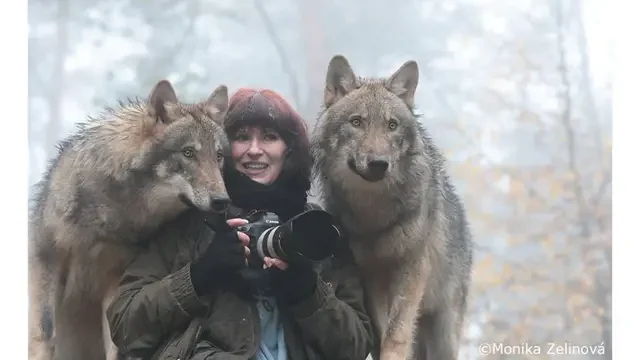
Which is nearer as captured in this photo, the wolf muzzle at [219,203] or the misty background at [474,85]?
the wolf muzzle at [219,203]

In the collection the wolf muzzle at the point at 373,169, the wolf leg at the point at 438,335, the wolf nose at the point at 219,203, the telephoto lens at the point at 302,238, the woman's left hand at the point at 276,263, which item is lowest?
the wolf leg at the point at 438,335

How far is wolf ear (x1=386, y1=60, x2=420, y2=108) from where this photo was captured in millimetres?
2869

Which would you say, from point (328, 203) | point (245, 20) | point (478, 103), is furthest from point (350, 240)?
point (245, 20)

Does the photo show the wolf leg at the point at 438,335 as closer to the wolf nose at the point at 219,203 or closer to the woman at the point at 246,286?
the woman at the point at 246,286

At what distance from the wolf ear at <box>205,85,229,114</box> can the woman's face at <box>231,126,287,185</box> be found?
144 millimetres

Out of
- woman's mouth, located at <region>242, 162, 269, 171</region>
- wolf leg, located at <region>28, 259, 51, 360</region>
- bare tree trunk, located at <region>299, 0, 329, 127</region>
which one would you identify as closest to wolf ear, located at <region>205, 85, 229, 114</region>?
woman's mouth, located at <region>242, 162, 269, 171</region>

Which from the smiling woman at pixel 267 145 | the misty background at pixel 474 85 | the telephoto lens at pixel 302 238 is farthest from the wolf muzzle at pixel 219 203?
the misty background at pixel 474 85

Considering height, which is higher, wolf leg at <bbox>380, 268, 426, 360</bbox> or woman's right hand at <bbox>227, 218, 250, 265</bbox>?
woman's right hand at <bbox>227, 218, 250, 265</bbox>

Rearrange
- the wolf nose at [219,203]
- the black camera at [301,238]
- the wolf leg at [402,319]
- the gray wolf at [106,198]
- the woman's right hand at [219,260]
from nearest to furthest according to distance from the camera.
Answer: the black camera at [301,238] < the woman's right hand at [219,260] < the wolf nose at [219,203] < the gray wolf at [106,198] < the wolf leg at [402,319]

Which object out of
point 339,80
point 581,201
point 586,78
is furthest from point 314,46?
point 581,201

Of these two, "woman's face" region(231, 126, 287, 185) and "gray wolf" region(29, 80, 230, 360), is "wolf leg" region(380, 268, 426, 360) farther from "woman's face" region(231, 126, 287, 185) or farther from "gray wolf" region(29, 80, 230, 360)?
Answer: "gray wolf" region(29, 80, 230, 360)

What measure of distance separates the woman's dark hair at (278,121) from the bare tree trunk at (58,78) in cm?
79

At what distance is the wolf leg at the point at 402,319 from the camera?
2.87 m

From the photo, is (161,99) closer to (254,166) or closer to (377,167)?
(254,166)
